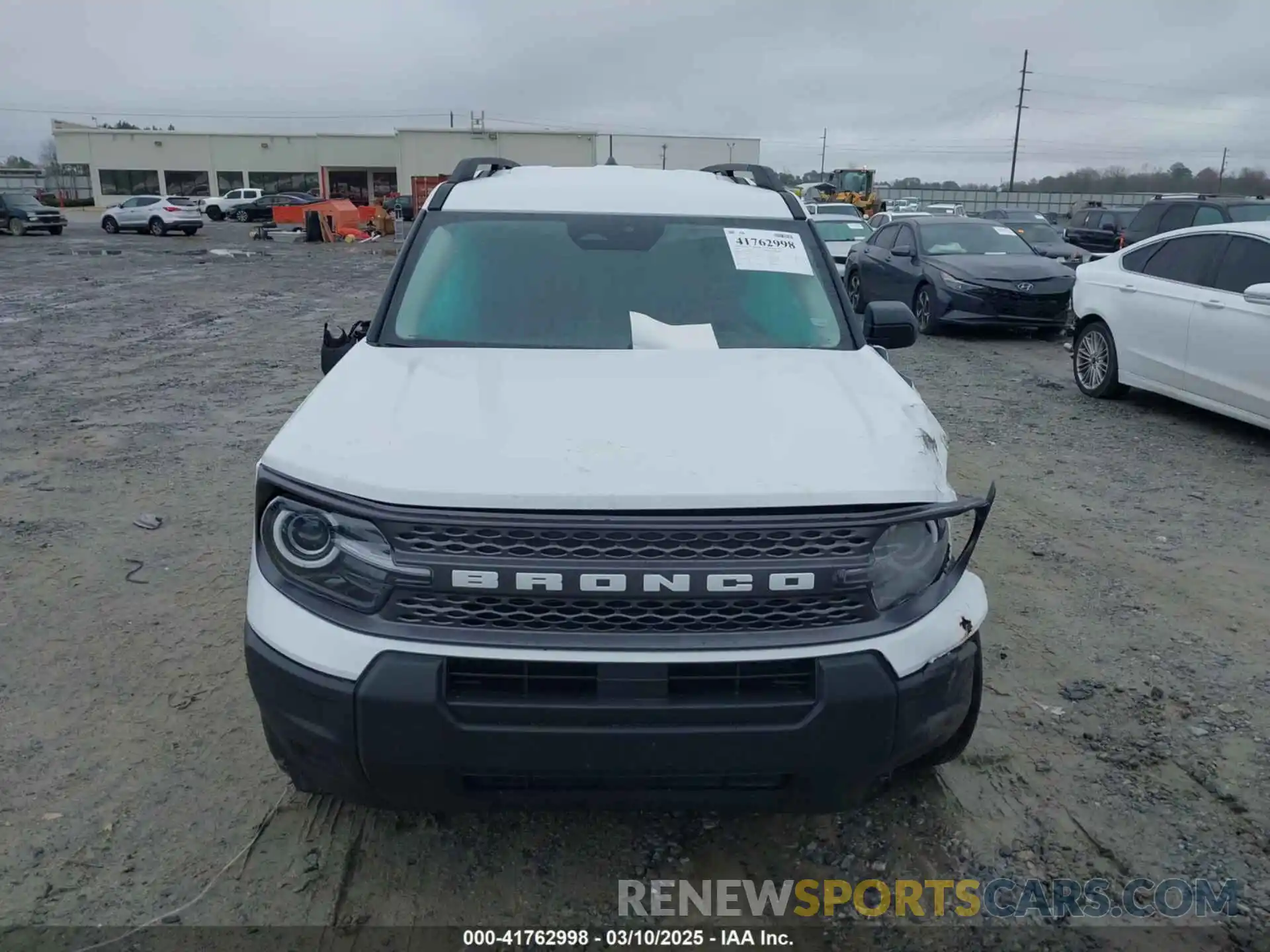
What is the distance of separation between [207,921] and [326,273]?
74.8 feet

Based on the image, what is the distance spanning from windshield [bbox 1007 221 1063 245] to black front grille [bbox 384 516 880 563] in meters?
18.4

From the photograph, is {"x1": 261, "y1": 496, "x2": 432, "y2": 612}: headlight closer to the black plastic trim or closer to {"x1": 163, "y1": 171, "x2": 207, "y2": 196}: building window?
the black plastic trim

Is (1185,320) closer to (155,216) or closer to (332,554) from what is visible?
(332,554)

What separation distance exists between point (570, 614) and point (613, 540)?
8.0 inches

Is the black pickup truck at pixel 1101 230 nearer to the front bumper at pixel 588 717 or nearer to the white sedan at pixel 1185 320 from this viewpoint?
the white sedan at pixel 1185 320

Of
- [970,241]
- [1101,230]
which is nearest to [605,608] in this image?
[970,241]

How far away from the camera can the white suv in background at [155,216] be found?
3928 cm

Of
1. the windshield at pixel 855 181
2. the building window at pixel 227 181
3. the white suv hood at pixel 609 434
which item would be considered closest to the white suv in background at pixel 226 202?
the building window at pixel 227 181

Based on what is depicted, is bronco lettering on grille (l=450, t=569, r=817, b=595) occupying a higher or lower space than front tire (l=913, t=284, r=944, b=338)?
higher

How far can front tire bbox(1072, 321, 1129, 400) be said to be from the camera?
8.51 metres

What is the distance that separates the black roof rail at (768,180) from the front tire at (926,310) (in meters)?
7.88

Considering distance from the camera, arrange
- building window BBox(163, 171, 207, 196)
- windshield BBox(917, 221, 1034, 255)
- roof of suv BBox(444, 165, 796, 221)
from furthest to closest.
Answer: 1. building window BBox(163, 171, 207, 196)
2. windshield BBox(917, 221, 1034, 255)
3. roof of suv BBox(444, 165, 796, 221)

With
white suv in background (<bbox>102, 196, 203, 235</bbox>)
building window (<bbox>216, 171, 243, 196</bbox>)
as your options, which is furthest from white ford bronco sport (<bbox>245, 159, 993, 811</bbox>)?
building window (<bbox>216, 171, 243, 196</bbox>)

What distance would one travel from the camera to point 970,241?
42.8 ft
